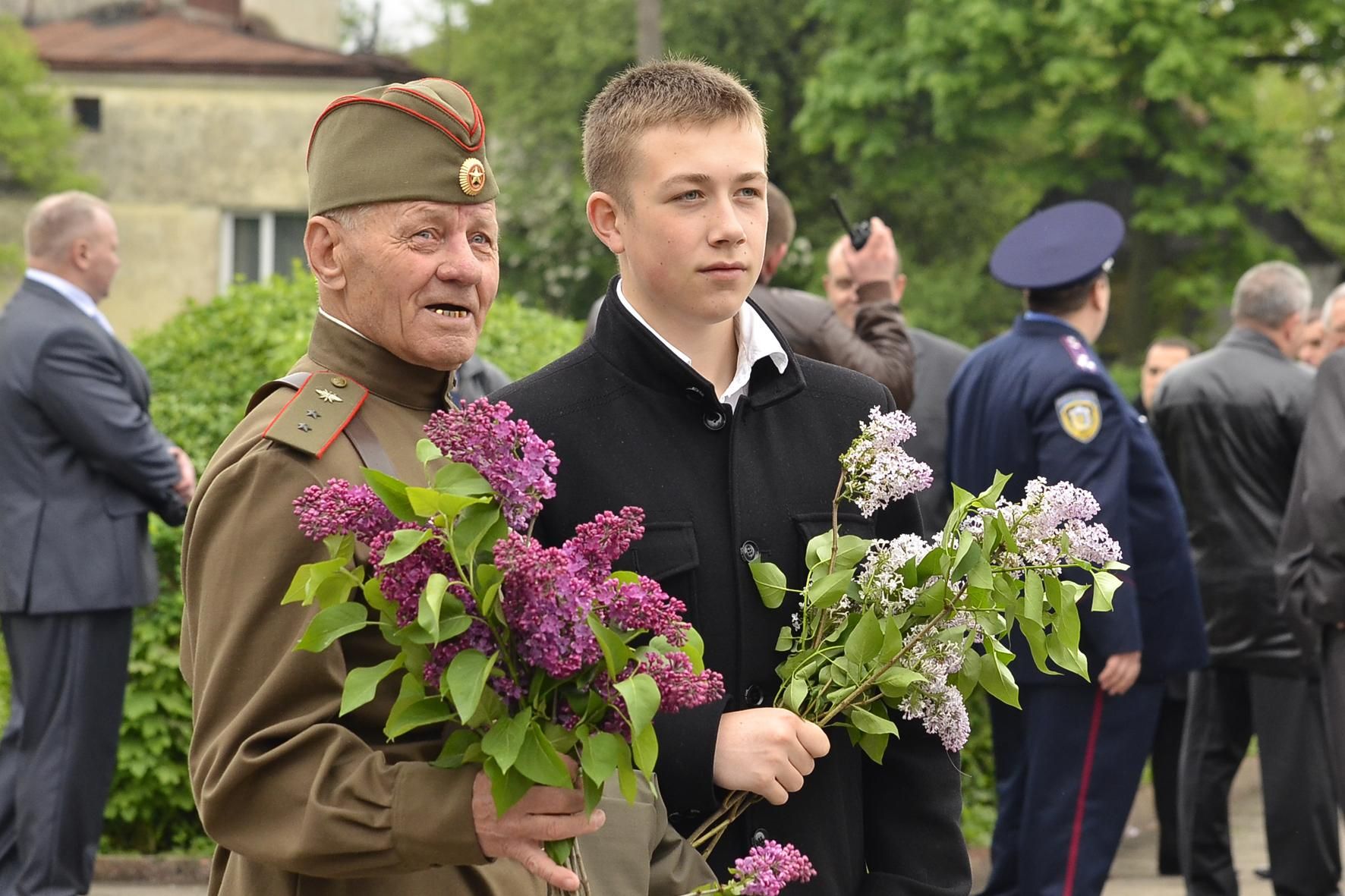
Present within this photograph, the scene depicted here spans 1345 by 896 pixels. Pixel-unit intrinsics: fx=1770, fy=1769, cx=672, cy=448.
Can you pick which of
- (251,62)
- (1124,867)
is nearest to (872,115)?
(251,62)

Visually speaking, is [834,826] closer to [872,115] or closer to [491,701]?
[491,701]

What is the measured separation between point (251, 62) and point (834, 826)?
26.0 metres

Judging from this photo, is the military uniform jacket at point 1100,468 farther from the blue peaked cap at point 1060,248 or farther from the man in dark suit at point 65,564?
the man in dark suit at point 65,564

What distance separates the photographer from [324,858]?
7.41ft

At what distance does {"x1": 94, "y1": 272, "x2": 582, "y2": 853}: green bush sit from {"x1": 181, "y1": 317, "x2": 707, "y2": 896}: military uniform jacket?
186 inches

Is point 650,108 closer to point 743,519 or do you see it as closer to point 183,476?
point 743,519

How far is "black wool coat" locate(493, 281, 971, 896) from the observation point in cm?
283

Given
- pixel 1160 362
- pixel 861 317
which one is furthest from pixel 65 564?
pixel 1160 362

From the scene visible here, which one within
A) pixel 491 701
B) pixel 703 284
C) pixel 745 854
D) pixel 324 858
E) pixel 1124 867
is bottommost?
pixel 1124 867

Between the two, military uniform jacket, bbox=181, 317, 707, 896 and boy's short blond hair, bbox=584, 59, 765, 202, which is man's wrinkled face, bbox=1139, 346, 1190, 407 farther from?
military uniform jacket, bbox=181, 317, 707, 896

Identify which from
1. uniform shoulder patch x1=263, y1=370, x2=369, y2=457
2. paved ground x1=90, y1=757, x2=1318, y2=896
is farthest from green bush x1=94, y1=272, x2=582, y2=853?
uniform shoulder patch x1=263, y1=370, x2=369, y2=457

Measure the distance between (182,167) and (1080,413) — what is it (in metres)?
24.3

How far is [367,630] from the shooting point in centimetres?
243

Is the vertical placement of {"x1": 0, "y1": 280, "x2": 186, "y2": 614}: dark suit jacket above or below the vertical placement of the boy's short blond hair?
below
